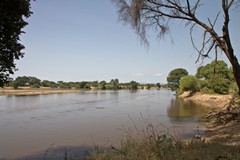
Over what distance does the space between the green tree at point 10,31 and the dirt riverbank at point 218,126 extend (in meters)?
7.86

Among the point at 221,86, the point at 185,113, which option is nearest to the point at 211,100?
the point at 221,86

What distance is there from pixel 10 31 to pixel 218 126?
1412 centimetres

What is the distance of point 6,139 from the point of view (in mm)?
14172

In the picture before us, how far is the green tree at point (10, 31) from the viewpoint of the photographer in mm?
7094

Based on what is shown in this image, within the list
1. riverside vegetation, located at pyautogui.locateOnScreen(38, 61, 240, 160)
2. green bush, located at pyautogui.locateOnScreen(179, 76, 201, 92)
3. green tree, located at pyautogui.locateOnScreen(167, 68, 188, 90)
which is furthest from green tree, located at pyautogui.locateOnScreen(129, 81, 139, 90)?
riverside vegetation, located at pyautogui.locateOnScreen(38, 61, 240, 160)

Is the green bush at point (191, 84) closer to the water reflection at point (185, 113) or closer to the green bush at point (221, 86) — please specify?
the green bush at point (221, 86)

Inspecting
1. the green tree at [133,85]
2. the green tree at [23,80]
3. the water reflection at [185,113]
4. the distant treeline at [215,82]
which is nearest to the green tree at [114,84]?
the green tree at [133,85]

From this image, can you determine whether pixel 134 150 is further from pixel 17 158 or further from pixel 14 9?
pixel 17 158

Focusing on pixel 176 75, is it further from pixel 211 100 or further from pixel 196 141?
pixel 196 141

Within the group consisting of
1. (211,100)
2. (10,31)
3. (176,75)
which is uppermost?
(176,75)

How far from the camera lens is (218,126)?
16578 mm

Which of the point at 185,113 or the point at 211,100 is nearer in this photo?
A: the point at 185,113

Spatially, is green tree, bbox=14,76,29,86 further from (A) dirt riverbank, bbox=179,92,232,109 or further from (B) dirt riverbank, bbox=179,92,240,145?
(A) dirt riverbank, bbox=179,92,232,109

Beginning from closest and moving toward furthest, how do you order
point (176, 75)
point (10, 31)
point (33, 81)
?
point (10, 31) → point (176, 75) → point (33, 81)
